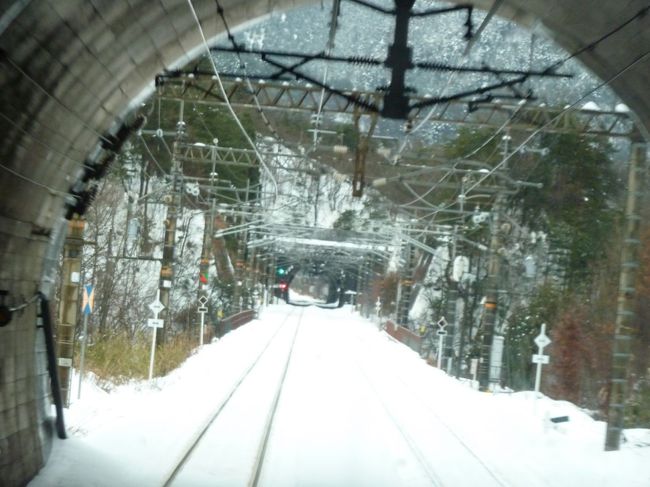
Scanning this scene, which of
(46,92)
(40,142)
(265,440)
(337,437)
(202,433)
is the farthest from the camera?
(337,437)

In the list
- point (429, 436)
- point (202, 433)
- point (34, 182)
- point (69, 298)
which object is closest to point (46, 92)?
point (34, 182)

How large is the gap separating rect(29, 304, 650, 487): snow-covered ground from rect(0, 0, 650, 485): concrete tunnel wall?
3.40ft

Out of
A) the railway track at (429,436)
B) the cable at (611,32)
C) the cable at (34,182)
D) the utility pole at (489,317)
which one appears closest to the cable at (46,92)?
the cable at (34,182)

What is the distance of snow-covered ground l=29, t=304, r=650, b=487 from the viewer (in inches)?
454

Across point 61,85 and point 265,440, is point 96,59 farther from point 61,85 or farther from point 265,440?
point 265,440

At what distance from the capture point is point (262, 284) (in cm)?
7756

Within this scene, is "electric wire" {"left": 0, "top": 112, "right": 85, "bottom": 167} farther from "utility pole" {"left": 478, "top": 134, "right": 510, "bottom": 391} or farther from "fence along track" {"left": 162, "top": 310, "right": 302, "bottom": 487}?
"utility pole" {"left": 478, "top": 134, "right": 510, "bottom": 391}

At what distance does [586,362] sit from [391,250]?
37270 mm

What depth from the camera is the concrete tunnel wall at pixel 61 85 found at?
7816mm

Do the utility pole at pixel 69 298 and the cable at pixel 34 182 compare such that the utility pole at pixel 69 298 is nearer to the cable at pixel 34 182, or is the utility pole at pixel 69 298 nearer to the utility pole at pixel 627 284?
the cable at pixel 34 182

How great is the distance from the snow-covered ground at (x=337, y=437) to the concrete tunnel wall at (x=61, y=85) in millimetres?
1035

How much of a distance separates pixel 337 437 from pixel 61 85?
26.3ft

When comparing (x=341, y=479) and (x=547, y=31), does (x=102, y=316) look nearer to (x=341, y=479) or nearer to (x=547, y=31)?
(x=341, y=479)

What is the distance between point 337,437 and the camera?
14969 millimetres
